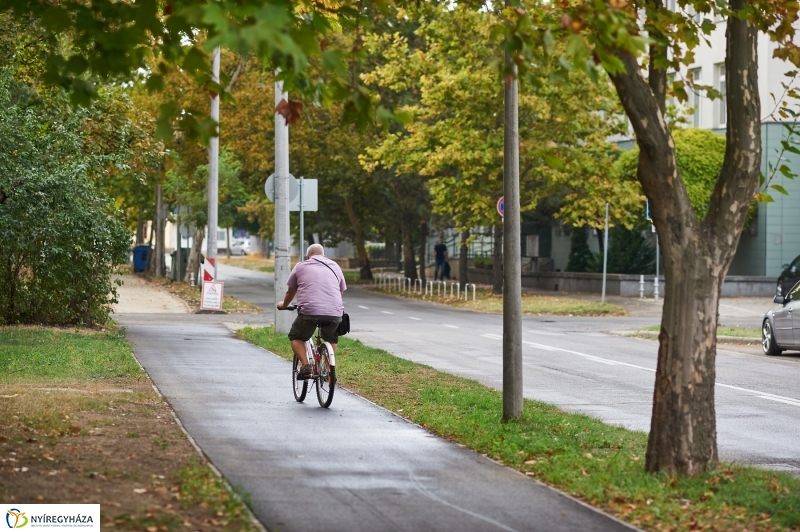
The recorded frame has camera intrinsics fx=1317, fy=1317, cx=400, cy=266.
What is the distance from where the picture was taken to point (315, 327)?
13383 millimetres

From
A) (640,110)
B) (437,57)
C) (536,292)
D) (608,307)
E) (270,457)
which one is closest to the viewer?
(640,110)

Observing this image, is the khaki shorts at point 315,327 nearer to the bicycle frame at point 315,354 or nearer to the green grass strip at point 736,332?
the bicycle frame at point 315,354

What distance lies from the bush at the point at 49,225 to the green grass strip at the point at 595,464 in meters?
7.29

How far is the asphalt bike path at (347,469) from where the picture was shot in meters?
7.52

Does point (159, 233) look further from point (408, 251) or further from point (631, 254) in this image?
point (631, 254)

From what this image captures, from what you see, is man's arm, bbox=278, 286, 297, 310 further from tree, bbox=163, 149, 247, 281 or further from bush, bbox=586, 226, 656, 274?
bush, bbox=586, 226, 656, 274

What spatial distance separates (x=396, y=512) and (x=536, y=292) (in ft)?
130

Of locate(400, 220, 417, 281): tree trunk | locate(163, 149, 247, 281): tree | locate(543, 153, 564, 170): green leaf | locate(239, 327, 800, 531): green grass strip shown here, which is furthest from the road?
locate(400, 220, 417, 281): tree trunk

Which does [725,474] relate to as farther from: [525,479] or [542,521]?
[542,521]

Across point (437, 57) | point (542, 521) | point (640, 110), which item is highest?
point (437, 57)

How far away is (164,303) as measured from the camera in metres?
36.2

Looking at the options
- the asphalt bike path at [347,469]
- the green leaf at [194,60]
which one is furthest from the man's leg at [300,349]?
the green leaf at [194,60]

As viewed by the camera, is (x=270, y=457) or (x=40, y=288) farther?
(x=40, y=288)

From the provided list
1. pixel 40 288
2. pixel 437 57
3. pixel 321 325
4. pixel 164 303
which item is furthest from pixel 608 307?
pixel 321 325
